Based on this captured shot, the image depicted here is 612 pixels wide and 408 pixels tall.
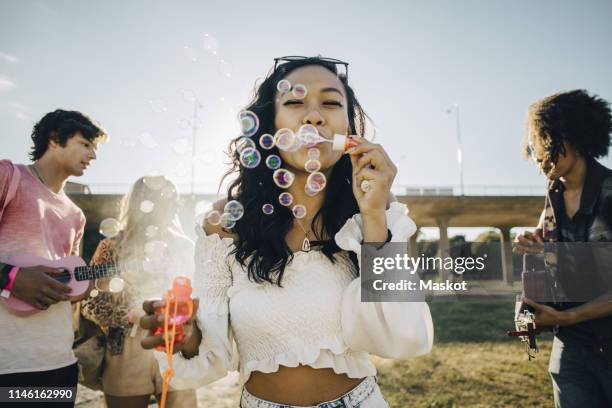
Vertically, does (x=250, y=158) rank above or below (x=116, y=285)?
above

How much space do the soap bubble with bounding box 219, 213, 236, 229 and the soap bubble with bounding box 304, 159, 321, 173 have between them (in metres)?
0.46

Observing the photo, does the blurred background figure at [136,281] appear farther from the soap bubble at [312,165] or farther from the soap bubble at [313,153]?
the soap bubble at [313,153]

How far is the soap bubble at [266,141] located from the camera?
6.86 ft

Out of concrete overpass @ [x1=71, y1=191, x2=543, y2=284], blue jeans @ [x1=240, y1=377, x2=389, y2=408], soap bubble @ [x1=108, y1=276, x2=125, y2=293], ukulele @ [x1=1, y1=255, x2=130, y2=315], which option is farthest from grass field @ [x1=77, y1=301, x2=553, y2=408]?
concrete overpass @ [x1=71, y1=191, x2=543, y2=284]

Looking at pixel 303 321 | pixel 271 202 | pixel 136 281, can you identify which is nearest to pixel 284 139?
pixel 271 202

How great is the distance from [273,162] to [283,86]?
41 centimetres

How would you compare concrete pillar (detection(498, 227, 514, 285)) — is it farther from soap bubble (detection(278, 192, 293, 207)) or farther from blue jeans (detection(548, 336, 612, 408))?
soap bubble (detection(278, 192, 293, 207))

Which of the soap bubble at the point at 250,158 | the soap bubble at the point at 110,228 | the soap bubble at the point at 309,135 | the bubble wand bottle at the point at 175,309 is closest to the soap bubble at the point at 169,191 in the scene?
the soap bubble at the point at 110,228

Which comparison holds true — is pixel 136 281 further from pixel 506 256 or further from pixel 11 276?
pixel 506 256

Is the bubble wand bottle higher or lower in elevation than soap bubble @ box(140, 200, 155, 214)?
lower

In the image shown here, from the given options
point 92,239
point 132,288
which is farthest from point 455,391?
point 92,239

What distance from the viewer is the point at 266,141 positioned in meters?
2.13

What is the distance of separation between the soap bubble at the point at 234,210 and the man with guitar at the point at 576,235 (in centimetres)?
185

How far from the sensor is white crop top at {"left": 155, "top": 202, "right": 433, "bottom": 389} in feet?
4.90
